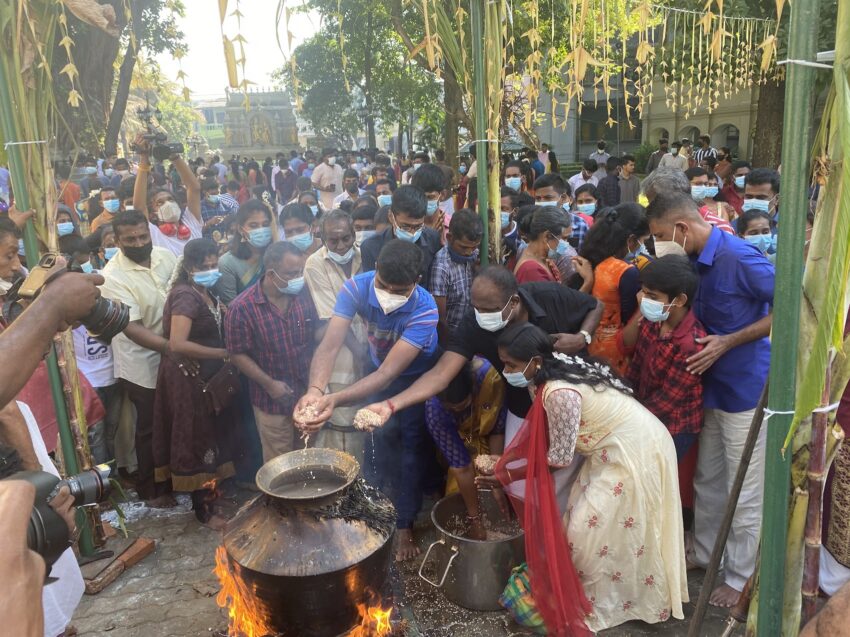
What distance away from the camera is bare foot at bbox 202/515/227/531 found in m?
4.28

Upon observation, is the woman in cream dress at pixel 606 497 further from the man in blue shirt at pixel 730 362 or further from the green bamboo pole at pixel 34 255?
the green bamboo pole at pixel 34 255

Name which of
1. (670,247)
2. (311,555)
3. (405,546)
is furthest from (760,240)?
(311,555)

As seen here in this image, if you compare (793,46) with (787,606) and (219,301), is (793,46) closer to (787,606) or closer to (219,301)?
(787,606)

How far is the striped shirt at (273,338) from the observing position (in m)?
3.93

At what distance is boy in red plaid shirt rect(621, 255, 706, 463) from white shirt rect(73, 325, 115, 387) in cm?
374

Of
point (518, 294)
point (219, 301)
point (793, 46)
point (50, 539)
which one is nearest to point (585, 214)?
point (518, 294)

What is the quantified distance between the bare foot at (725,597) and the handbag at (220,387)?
128 inches

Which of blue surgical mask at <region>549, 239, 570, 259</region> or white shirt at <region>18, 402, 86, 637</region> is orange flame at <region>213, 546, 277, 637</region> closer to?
white shirt at <region>18, 402, 86, 637</region>

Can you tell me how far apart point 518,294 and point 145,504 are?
3.27 meters

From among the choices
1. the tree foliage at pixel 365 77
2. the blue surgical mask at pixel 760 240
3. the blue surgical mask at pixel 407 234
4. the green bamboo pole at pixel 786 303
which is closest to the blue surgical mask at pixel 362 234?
the blue surgical mask at pixel 407 234

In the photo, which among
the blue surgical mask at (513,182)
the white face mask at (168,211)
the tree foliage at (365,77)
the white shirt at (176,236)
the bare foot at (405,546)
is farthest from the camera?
the tree foliage at (365,77)

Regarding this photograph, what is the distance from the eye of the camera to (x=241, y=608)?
2730mm

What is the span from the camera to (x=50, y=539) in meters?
1.69

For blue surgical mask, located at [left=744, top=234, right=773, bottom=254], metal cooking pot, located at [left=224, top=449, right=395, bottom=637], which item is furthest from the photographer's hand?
blue surgical mask, located at [left=744, top=234, right=773, bottom=254]
